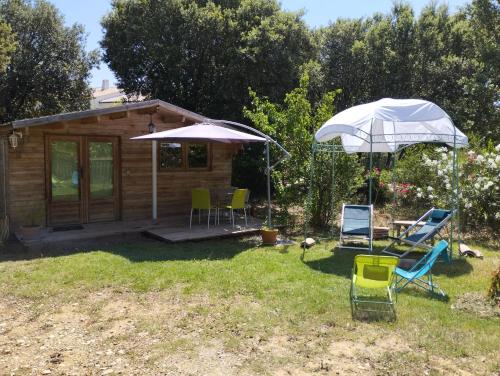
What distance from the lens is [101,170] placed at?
413 inches

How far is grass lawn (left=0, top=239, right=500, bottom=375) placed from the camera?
4.07 meters

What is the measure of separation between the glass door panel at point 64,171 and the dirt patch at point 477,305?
8.26 metres

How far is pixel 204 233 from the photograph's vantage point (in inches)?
374

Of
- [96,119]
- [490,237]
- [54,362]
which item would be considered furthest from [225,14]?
[54,362]

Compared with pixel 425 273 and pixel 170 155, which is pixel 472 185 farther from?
pixel 170 155

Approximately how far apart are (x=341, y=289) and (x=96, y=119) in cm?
693

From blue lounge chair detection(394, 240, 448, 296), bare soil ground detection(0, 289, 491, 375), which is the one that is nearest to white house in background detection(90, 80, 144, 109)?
bare soil ground detection(0, 289, 491, 375)

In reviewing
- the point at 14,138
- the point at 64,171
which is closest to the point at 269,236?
the point at 64,171

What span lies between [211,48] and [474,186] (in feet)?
33.9

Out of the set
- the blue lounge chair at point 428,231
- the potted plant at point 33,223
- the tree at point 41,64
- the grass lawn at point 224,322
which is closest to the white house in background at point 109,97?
the tree at point 41,64

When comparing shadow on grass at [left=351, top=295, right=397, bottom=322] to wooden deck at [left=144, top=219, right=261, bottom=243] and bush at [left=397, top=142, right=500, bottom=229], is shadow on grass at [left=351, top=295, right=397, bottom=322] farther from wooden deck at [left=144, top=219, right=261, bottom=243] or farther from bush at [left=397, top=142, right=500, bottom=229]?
bush at [left=397, top=142, right=500, bottom=229]

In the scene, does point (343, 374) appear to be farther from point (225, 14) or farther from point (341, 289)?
point (225, 14)

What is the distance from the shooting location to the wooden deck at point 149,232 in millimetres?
8742

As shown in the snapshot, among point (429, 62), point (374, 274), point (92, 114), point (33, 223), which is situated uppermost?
point (429, 62)
